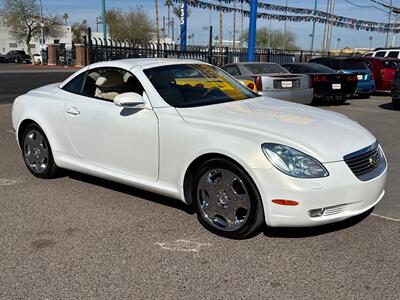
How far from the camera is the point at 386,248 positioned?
383 cm

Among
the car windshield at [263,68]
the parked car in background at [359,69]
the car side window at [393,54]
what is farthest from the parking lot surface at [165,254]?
the car side window at [393,54]

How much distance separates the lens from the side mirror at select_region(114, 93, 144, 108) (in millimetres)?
4414

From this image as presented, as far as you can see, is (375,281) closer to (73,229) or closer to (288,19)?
(73,229)

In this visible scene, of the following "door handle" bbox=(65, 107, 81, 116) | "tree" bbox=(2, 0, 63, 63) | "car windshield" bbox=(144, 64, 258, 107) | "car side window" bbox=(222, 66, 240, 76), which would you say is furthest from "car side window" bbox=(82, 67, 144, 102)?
"tree" bbox=(2, 0, 63, 63)

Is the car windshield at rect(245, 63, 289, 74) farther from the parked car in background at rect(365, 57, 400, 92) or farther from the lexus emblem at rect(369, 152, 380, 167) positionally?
the lexus emblem at rect(369, 152, 380, 167)

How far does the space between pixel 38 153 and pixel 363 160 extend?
3856mm

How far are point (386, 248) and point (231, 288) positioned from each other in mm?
1460

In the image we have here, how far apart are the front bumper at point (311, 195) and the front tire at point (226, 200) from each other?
0.12 m

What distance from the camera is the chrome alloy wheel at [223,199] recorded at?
390 cm

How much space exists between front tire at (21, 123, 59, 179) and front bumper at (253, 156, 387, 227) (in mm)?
2979

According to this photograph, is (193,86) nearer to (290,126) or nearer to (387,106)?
(290,126)

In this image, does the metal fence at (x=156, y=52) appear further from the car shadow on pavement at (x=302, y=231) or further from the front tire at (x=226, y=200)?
the car shadow on pavement at (x=302, y=231)

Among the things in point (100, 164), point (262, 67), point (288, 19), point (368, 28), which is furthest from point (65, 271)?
point (368, 28)

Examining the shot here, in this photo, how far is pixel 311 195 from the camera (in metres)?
3.60
